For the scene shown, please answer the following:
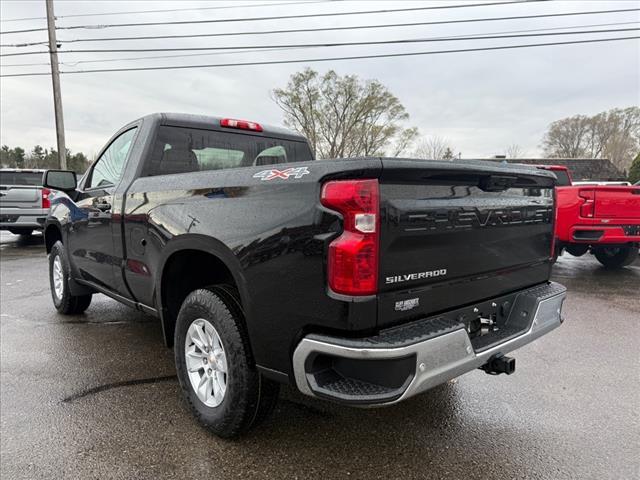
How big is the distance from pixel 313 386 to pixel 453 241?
3.34 ft

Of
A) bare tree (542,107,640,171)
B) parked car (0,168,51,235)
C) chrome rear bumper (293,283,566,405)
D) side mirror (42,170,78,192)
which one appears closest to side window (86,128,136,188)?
side mirror (42,170,78,192)

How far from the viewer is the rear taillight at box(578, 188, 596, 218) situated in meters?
6.89

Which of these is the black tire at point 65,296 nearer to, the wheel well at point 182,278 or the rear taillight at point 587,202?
the wheel well at point 182,278

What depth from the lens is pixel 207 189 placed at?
261 cm

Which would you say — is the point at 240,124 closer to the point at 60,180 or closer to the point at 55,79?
the point at 60,180

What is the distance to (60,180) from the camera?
14.5 ft

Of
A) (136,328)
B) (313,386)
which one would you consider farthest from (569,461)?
(136,328)

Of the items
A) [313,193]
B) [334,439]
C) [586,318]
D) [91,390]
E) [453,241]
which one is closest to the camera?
[313,193]

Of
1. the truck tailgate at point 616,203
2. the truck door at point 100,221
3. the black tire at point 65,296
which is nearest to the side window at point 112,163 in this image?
the truck door at point 100,221

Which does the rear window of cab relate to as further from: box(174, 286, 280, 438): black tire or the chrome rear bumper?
the chrome rear bumper

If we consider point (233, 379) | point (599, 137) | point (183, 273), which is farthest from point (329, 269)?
point (599, 137)

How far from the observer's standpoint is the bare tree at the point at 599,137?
161ft

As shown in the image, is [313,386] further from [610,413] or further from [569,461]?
[610,413]

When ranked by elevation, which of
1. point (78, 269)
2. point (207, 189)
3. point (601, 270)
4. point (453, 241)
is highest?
point (207, 189)
